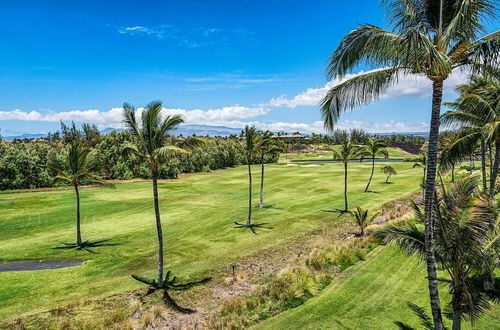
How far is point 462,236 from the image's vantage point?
9.12 m

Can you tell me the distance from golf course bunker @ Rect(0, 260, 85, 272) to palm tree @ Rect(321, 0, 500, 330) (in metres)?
20.9

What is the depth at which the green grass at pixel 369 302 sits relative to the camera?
505 inches

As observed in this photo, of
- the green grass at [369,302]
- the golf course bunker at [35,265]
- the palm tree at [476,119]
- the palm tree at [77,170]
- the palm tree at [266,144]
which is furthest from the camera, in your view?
the palm tree at [266,144]

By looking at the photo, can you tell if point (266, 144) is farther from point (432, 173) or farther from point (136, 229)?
point (432, 173)

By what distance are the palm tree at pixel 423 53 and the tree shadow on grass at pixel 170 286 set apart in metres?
11.3

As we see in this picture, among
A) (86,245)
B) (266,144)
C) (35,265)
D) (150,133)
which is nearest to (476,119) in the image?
(150,133)

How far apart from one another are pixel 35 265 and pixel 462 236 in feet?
80.9

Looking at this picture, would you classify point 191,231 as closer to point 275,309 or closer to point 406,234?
point 275,309

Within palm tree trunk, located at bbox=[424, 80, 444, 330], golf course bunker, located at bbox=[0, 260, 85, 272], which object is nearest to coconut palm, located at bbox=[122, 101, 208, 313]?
golf course bunker, located at bbox=[0, 260, 85, 272]

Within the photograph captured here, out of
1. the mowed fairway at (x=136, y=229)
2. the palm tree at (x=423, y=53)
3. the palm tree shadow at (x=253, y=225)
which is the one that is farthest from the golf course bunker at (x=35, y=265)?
the palm tree at (x=423, y=53)

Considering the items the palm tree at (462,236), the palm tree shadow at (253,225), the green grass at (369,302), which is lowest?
the palm tree shadow at (253,225)

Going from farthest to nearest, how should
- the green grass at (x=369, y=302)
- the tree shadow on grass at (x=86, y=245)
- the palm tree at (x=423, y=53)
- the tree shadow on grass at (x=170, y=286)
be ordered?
the tree shadow on grass at (x=86, y=245) → the tree shadow on grass at (x=170, y=286) → the green grass at (x=369, y=302) → the palm tree at (x=423, y=53)

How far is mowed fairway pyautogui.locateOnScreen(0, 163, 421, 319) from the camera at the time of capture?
60.8ft

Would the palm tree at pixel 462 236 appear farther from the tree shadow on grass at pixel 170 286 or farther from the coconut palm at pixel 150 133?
the coconut palm at pixel 150 133
